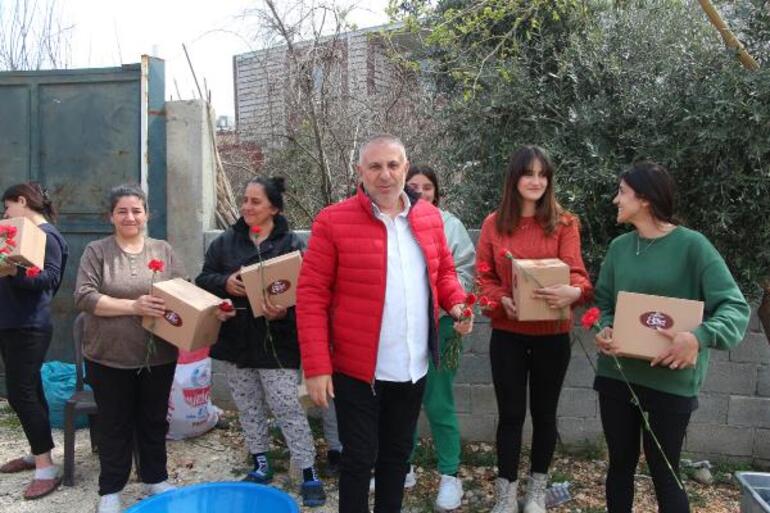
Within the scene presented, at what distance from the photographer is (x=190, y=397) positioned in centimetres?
431

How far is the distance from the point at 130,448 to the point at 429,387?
1636 mm

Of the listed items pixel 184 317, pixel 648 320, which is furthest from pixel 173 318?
pixel 648 320

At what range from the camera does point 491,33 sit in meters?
4.89

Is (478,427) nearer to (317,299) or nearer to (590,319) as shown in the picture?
(590,319)

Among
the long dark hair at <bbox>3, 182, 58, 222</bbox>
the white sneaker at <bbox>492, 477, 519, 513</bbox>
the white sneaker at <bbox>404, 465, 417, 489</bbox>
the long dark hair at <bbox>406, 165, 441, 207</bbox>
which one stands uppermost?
the long dark hair at <bbox>406, 165, 441, 207</bbox>

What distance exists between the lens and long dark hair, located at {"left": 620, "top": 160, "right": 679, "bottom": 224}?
2.67 meters

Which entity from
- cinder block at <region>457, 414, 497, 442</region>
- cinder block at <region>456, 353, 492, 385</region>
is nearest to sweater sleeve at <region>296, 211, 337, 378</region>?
cinder block at <region>456, 353, 492, 385</region>

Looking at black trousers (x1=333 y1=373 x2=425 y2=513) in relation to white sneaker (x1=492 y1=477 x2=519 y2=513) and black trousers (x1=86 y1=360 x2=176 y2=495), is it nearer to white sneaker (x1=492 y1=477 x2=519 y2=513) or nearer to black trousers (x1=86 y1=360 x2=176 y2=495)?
white sneaker (x1=492 y1=477 x2=519 y2=513)

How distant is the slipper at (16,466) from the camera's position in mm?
4023

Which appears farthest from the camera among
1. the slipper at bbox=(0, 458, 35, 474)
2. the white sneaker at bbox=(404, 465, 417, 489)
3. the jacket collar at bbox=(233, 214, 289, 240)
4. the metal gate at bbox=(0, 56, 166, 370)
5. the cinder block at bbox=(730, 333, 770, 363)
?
the metal gate at bbox=(0, 56, 166, 370)

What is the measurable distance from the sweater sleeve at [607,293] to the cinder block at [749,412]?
5.37 feet

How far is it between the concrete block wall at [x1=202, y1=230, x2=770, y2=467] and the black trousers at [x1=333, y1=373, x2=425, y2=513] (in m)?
1.50

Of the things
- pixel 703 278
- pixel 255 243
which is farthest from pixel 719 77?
pixel 255 243

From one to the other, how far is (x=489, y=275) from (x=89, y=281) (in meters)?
2.02
